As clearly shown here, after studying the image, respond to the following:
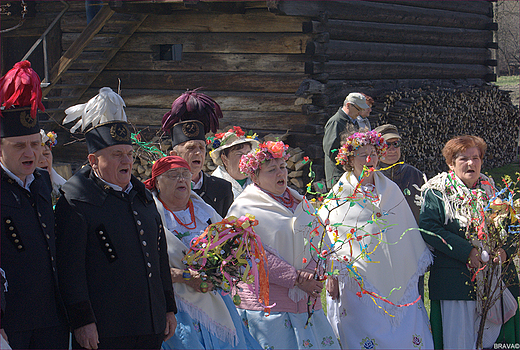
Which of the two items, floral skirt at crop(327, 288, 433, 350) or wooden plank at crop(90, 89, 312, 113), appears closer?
floral skirt at crop(327, 288, 433, 350)

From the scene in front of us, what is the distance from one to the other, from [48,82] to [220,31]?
125 inches

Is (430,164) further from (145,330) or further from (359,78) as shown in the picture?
(145,330)

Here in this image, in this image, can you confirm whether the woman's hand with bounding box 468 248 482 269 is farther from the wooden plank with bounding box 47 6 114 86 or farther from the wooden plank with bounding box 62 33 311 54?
the wooden plank with bounding box 47 6 114 86

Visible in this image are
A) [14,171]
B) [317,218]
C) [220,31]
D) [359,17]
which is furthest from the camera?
[359,17]

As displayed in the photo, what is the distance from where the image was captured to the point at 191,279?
3500 millimetres

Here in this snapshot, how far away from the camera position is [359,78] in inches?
403

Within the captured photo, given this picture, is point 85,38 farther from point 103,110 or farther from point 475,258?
point 475,258

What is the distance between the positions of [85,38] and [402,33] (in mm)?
6229

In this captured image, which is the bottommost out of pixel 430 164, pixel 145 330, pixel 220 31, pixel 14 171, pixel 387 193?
pixel 430 164

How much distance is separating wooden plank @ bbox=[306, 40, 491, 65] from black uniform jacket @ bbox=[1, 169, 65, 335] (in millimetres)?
6541

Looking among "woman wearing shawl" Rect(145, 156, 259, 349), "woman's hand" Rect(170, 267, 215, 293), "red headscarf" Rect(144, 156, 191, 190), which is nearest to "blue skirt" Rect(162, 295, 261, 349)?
"woman wearing shawl" Rect(145, 156, 259, 349)

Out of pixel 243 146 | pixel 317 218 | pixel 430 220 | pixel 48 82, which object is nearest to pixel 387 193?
pixel 430 220

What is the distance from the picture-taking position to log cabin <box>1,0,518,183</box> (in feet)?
29.2

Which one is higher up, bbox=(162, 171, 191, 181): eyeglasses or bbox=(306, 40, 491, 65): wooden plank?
bbox=(306, 40, 491, 65): wooden plank
